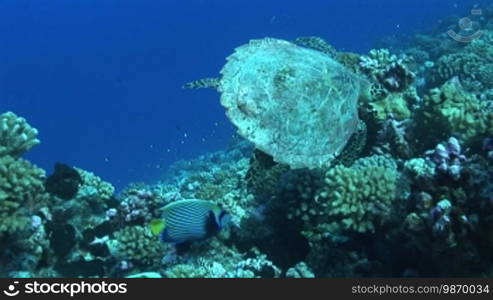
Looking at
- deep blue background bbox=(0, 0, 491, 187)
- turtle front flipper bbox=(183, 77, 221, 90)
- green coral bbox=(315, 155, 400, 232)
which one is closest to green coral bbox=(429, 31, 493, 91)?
green coral bbox=(315, 155, 400, 232)

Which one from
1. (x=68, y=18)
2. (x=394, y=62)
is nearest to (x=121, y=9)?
(x=68, y=18)

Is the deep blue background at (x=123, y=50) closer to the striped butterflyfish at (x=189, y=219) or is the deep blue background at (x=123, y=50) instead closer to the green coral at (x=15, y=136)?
the green coral at (x=15, y=136)

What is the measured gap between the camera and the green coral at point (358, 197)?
486 centimetres

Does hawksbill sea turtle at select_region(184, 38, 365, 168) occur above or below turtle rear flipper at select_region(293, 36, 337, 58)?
below

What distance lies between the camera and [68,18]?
129m

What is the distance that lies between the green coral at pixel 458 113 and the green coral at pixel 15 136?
5222mm

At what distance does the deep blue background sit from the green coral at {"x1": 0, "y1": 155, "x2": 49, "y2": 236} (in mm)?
77752

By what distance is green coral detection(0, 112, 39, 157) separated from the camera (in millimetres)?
6133

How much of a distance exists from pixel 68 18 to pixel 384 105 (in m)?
137
